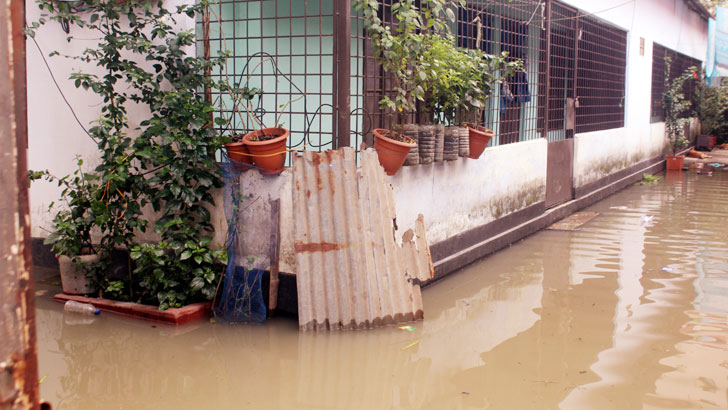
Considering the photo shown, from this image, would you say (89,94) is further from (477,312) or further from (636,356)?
(636,356)

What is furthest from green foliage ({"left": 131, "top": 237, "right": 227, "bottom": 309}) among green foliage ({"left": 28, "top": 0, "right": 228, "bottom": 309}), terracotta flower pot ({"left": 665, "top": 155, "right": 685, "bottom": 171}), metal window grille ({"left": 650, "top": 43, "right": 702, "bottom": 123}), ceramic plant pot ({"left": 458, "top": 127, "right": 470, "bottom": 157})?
terracotta flower pot ({"left": 665, "top": 155, "right": 685, "bottom": 171})

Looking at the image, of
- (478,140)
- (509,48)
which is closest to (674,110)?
(509,48)

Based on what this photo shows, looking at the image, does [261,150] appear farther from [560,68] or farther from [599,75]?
[599,75]

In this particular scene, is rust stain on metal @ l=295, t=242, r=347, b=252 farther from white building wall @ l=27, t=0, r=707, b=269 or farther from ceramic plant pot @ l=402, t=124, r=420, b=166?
ceramic plant pot @ l=402, t=124, r=420, b=166

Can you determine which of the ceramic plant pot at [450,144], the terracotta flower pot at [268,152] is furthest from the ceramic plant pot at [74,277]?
the ceramic plant pot at [450,144]

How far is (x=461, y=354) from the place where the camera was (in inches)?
181

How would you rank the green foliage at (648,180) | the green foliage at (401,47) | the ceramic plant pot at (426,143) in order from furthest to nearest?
the green foliage at (648,180), the ceramic plant pot at (426,143), the green foliage at (401,47)

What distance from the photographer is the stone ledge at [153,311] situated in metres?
5.16

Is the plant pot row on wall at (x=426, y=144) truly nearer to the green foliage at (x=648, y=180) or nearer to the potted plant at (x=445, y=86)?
the potted plant at (x=445, y=86)

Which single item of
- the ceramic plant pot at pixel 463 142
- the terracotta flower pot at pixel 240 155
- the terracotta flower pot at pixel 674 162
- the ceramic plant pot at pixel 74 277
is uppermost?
the ceramic plant pot at pixel 463 142

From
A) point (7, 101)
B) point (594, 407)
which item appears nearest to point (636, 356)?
point (594, 407)

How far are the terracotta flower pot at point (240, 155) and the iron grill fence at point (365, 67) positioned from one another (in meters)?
0.31

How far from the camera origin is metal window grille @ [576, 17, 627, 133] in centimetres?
1117

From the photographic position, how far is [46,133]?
6.27 m
